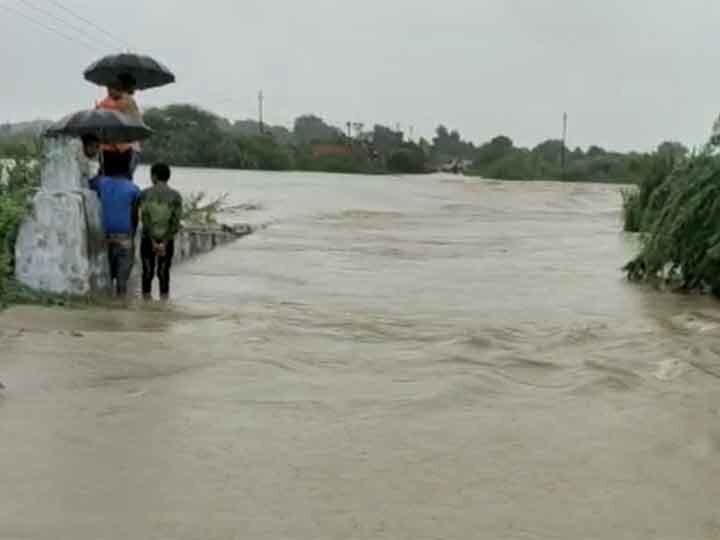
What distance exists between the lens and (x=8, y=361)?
7.36 metres

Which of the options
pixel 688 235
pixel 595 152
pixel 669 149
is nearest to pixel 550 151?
pixel 595 152

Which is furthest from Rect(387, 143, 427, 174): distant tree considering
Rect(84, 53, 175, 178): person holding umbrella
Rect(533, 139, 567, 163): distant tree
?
Rect(84, 53, 175, 178): person holding umbrella

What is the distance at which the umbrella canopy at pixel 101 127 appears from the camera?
11062mm

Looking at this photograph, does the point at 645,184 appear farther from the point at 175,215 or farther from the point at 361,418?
the point at 361,418

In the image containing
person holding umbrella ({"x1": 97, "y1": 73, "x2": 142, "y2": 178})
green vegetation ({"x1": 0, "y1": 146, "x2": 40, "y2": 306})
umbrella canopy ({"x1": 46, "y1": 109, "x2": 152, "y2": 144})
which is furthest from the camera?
person holding umbrella ({"x1": 97, "y1": 73, "x2": 142, "y2": 178})

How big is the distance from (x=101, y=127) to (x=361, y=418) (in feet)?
18.9

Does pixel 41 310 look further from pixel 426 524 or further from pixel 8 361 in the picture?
pixel 426 524

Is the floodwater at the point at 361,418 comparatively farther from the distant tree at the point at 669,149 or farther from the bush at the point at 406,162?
the bush at the point at 406,162

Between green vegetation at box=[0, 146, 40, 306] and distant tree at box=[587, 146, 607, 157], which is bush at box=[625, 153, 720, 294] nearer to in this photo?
green vegetation at box=[0, 146, 40, 306]

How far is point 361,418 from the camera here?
21.0ft

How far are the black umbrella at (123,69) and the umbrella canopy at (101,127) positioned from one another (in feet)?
4.59

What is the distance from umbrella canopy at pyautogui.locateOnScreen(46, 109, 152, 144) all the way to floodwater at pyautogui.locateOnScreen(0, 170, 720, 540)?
1789mm

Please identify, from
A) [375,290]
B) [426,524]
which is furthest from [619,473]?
[375,290]

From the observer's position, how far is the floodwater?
476 cm
